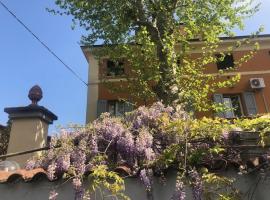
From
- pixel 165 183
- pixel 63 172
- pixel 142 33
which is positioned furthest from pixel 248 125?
pixel 142 33

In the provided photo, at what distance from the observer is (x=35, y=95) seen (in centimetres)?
612

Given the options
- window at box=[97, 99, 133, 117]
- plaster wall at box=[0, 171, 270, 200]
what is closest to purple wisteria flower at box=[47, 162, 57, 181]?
plaster wall at box=[0, 171, 270, 200]

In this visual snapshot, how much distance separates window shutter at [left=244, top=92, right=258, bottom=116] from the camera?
56.9 feet

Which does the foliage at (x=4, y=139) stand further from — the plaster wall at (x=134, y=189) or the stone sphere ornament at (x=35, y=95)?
the plaster wall at (x=134, y=189)

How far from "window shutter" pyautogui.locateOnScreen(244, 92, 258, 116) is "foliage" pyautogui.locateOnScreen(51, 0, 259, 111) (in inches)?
251

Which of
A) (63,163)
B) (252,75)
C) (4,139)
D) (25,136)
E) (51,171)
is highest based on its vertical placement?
(252,75)

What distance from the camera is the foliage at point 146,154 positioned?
11.9ft

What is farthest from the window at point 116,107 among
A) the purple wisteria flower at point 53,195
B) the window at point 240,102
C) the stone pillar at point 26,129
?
the purple wisteria flower at point 53,195

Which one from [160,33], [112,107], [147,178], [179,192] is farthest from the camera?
[112,107]

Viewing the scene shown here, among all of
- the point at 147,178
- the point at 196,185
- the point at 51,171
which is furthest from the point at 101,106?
the point at 196,185

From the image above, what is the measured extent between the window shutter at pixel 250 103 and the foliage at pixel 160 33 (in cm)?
638

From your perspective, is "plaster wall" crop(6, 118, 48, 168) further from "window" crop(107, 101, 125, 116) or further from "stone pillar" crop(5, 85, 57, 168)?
"window" crop(107, 101, 125, 116)

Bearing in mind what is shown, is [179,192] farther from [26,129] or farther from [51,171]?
[26,129]

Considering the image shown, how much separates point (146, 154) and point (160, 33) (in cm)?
722
